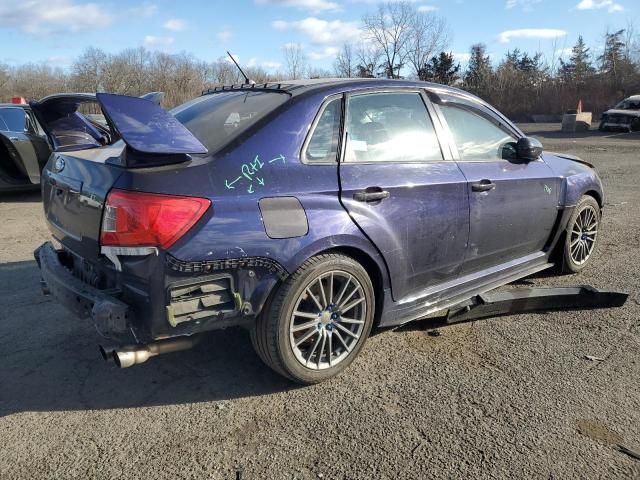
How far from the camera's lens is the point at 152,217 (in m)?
2.52

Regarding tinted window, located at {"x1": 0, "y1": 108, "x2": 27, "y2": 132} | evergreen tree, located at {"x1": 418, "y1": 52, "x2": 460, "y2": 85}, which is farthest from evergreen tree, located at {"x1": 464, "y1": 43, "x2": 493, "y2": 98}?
tinted window, located at {"x1": 0, "y1": 108, "x2": 27, "y2": 132}

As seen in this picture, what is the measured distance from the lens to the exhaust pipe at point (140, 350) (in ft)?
8.71

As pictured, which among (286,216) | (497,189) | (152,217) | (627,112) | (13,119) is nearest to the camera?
(152,217)

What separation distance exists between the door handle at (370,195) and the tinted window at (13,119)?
24.9ft

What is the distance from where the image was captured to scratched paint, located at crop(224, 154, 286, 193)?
270cm

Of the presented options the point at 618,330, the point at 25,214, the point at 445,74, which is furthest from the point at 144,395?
the point at 445,74

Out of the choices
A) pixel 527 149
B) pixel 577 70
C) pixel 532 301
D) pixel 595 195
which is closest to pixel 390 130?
pixel 527 149

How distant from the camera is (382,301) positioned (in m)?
3.34

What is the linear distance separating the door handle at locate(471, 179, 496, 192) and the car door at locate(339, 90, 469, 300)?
11 cm

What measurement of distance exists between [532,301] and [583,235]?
4.41 ft

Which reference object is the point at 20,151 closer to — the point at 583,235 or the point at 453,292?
the point at 453,292

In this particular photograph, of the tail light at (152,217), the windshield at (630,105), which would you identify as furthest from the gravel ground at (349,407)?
the windshield at (630,105)

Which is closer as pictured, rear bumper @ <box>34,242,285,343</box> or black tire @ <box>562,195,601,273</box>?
rear bumper @ <box>34,242,285,343</box>

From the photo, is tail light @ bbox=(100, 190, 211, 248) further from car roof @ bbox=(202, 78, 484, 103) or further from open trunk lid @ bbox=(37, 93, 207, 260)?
car roof @ bbox=(202, 78, 484, 103)
